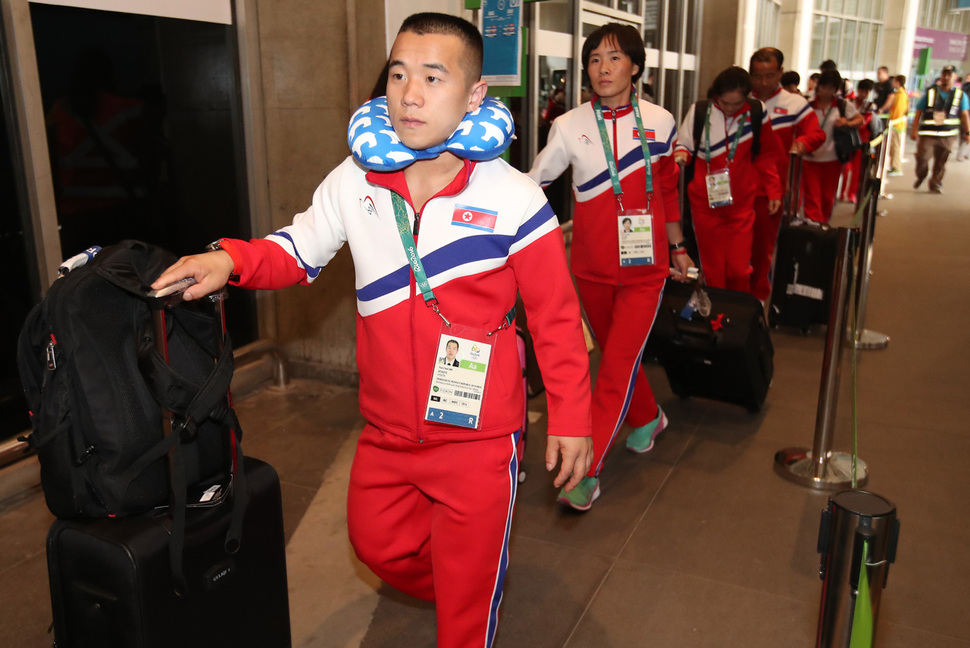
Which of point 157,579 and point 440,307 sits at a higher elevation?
point 440,307

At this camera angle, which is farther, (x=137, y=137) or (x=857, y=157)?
(x=857, y=157)

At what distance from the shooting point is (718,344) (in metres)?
4.40

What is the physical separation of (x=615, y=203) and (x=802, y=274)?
3.27m

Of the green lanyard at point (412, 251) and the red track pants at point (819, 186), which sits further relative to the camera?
the red track pants at point (819, 186)

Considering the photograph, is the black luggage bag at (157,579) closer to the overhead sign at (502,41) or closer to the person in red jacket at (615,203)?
the person in red jacket at (615,203)

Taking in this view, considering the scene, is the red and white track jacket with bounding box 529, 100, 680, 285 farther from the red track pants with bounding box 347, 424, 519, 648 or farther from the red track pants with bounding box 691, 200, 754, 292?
the red track pants with bounding box 691, 200, 754, 292

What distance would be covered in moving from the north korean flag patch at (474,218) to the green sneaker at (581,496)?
5.78 ft

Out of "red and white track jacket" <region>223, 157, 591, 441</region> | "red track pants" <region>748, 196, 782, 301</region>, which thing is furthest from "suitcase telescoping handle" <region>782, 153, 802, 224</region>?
"red and white track jacket" <region>223, 157, 591, 441</region>

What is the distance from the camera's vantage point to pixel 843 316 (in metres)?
3.75

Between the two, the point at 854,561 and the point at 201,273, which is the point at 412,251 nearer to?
the point at 201,273

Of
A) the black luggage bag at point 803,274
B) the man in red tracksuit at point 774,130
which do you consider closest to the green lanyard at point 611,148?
the man in red tracksuit at point 774,130

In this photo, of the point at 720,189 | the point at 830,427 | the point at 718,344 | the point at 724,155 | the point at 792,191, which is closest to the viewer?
the point at 830,427

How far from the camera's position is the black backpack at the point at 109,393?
1.87 meters

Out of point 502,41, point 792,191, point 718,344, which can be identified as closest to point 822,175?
point 792,191
